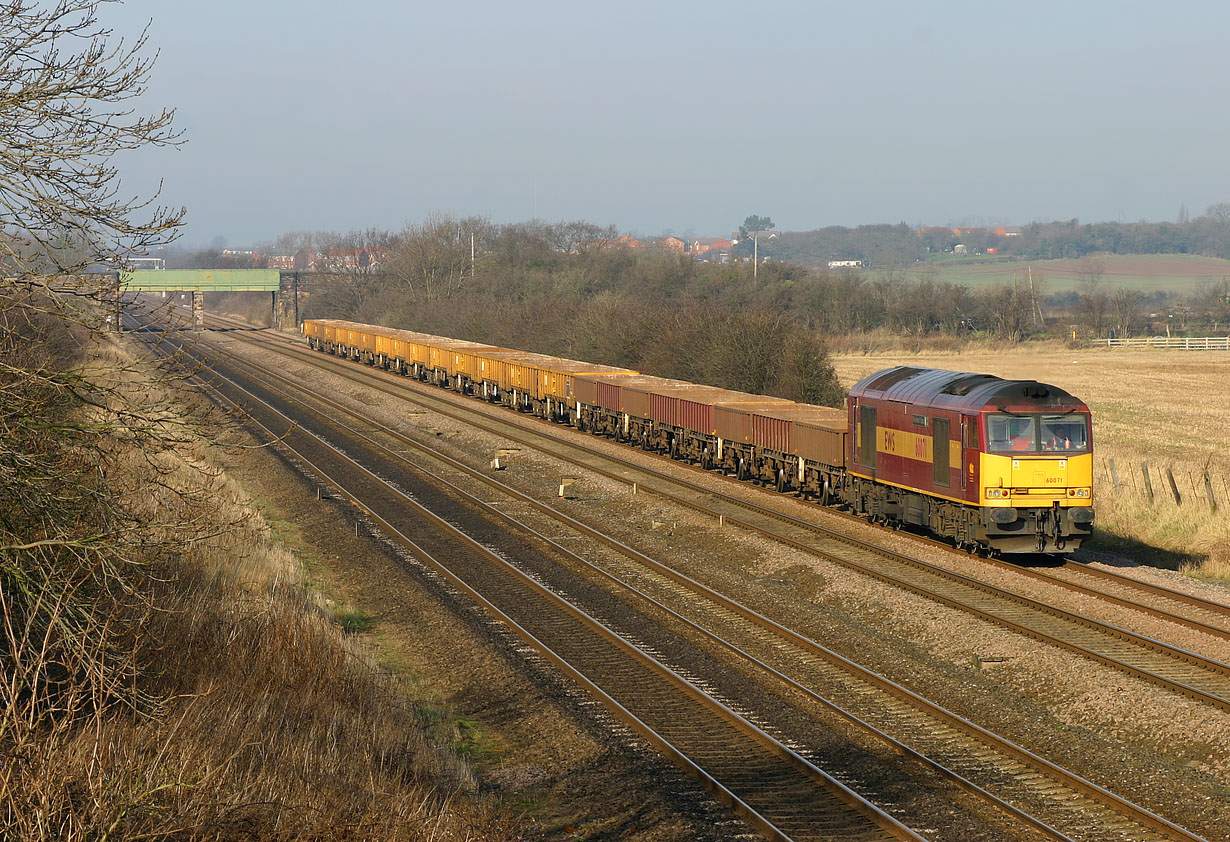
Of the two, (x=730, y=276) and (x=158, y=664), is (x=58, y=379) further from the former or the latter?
(x=730, y=276)

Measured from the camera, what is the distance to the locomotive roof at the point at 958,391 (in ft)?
60.5

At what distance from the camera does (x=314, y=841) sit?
22.5ft

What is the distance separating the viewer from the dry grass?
71.1ft

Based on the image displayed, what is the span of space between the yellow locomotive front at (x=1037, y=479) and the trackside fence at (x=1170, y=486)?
5587mm

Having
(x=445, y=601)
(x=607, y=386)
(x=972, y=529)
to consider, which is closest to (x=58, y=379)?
(x=445, y=601)

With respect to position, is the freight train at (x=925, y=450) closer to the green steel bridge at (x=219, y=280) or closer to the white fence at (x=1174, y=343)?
the white fence at (x=1174, y=343)

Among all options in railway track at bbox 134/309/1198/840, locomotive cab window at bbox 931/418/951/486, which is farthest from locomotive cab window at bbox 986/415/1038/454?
railway track at bbox 134/309/1198/840

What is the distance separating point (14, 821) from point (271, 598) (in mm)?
8953

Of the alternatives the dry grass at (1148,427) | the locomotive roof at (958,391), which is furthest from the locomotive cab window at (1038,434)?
the dry grass at (1148,427)

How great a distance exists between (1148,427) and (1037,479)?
24.7m

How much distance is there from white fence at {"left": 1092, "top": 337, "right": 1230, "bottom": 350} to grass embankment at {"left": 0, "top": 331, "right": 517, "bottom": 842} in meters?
85.7

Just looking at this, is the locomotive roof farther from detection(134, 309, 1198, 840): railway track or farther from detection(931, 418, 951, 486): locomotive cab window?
detection(134, 309, 1198, 840): railway track

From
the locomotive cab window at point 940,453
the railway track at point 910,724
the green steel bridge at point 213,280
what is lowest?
the railway track at point 910,724

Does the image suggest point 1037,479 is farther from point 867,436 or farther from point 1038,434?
point 867,436
